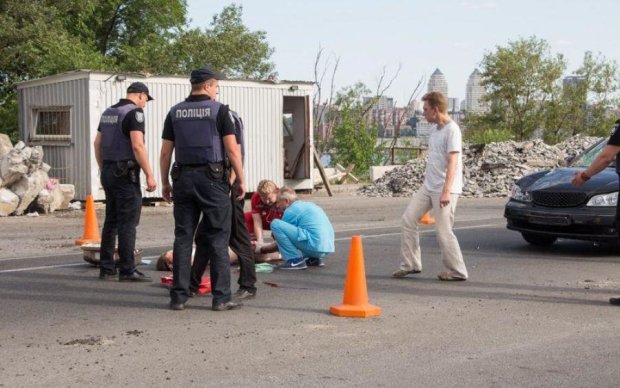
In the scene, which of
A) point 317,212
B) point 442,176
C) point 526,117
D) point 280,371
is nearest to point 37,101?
point 317,212

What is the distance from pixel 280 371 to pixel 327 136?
37.6m

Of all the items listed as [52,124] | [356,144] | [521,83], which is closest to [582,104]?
[521,83]

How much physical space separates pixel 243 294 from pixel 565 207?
4.77m

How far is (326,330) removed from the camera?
7.30 m

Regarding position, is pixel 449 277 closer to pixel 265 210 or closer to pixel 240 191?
pixel 265 210

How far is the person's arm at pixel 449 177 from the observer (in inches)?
374

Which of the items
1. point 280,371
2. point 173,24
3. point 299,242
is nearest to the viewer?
point 280,371

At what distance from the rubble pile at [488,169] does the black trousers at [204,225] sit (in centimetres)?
1987

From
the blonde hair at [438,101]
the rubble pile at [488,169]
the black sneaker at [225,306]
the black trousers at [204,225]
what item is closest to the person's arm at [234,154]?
the black trousers at [204,225]

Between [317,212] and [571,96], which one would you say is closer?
[317,212]

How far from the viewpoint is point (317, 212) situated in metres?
10.6

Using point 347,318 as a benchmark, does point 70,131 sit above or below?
above

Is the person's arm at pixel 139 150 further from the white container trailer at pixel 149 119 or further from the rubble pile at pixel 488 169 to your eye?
the rubble pile at pixel 488 169

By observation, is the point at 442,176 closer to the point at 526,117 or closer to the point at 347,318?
the point at 347,318
